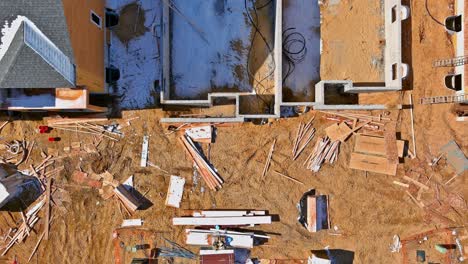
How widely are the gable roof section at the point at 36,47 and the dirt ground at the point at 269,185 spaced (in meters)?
4.22

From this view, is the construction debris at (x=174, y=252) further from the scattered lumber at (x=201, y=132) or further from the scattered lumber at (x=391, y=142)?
the scattered lumber at (x=391, y=142)

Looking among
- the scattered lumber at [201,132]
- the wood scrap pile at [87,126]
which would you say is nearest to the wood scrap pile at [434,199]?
the scattered lumber at [201,132]

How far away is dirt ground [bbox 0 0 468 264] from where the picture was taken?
60.6 feet

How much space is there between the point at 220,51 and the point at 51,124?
7.80 meters

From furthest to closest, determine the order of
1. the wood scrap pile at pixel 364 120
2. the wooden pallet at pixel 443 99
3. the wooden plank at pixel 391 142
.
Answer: the wood scrap pile at pixel 364 120 → the wooden plank at pixel 391 142 → the wooden pallet at pixel 443 99

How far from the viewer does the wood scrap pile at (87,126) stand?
1847 cm

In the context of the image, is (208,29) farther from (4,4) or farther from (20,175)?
(20,175)

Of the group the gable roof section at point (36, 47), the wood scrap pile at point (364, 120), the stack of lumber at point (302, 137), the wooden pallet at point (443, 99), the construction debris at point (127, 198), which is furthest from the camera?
the stack of lumber at point (302, 137)

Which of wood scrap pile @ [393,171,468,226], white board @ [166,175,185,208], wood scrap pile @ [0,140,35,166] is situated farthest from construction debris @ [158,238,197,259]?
wood scrap pile @ [393,171,468,226]

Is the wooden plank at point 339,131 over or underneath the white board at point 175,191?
over

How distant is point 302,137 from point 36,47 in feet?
35.1

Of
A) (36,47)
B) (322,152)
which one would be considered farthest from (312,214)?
(36,47)

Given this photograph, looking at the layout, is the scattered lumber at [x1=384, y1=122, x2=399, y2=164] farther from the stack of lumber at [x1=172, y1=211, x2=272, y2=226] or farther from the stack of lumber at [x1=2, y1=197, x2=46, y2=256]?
the stack of lumber at [x1=2, y1=197, x2=46, y2=256]

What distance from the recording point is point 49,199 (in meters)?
18.6
